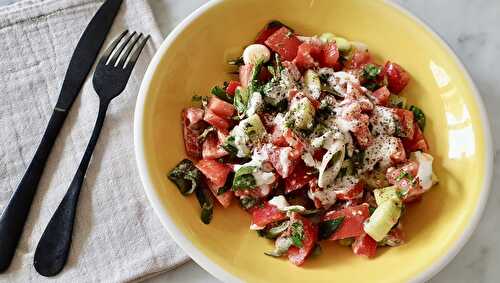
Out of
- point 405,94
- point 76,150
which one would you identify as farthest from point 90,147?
point 405,94

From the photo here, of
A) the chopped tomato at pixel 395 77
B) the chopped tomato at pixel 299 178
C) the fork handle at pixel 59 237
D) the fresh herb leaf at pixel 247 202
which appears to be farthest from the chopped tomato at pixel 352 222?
the fork handle at pixel 59 237

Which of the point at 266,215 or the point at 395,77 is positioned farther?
the point at 395,77

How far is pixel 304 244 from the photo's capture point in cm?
164

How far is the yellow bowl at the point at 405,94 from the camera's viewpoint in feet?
5.32

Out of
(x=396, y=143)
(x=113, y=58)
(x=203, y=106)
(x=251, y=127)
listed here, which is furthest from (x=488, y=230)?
(x=113, y=58)

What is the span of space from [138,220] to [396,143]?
0.83 meters

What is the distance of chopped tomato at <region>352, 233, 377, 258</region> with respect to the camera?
5.45 ft

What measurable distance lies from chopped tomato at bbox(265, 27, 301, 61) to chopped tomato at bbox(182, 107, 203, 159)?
31 cm

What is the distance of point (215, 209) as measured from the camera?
1737 millimetres

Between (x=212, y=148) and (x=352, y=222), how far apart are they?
0.46 m

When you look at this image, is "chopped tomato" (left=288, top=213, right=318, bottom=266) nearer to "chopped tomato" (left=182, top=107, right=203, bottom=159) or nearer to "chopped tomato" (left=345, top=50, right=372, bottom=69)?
→ "chopped tomato" (left=182, top=107, right=203, bottom=159)

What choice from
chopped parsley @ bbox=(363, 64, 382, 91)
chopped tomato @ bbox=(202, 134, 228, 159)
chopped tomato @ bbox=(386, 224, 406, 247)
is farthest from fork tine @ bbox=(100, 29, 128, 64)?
chopped tomato @ bbox=(386, 224, 406, 247)

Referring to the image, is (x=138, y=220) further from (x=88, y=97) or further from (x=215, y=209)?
(x=88, y=97)

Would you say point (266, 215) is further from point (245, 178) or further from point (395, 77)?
point (395, 77)
